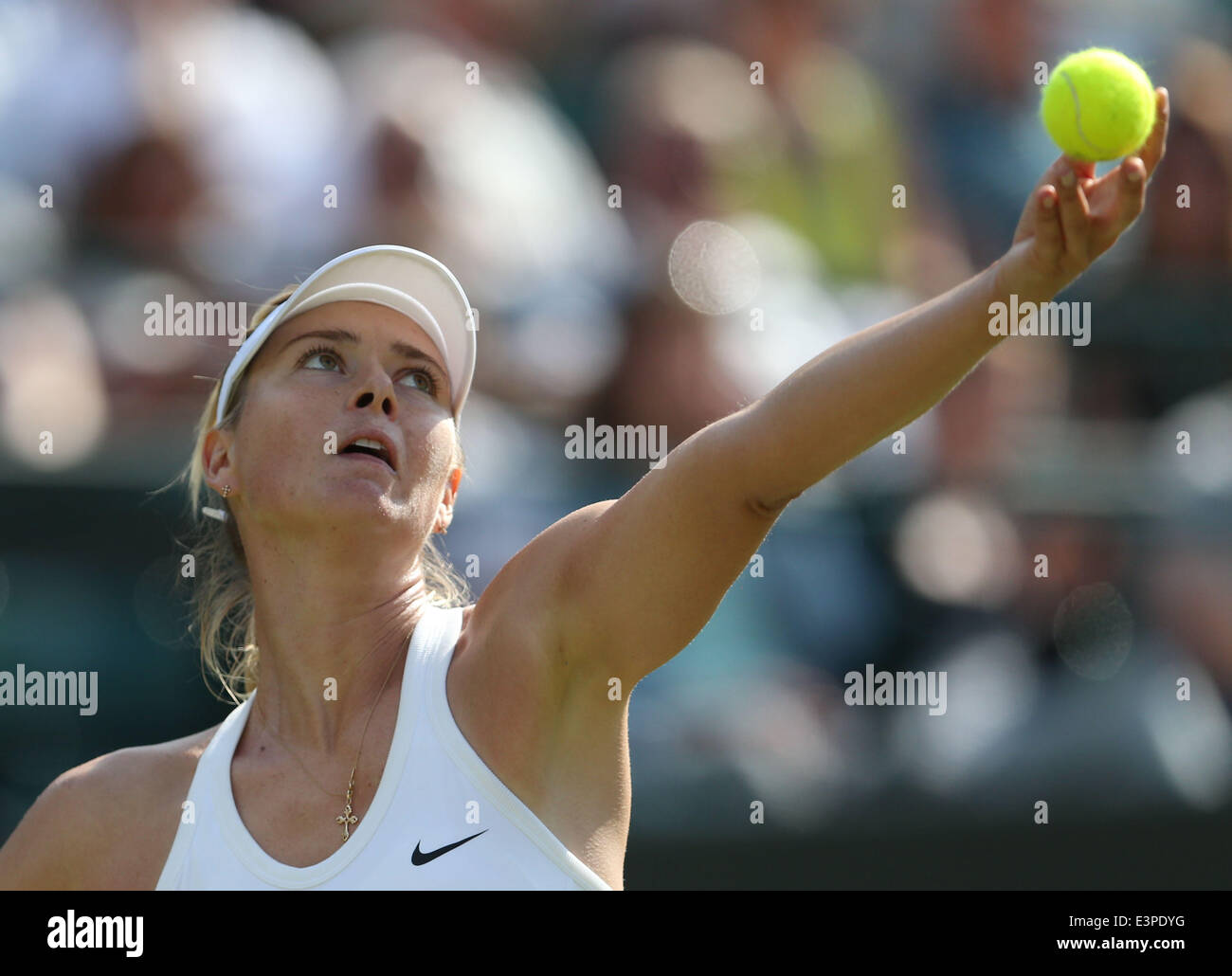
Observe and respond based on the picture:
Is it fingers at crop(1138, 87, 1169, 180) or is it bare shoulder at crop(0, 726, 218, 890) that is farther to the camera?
bare shoulder at crop(0, 726, 218, 890)

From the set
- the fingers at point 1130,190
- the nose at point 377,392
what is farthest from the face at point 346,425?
the fingers at point 1130,190

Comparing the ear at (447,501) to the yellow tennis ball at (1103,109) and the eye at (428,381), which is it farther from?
the yellow tennis ball at (1103,109)

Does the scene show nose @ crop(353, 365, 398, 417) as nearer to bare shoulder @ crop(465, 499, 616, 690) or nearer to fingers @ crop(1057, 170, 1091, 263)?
bare shoulder @ crop(465, 499, 616, 690)

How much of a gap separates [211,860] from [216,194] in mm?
1979

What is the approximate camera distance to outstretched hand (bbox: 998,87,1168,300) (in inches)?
57.7

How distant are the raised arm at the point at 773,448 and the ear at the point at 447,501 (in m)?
0.34

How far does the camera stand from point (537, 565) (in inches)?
75.0

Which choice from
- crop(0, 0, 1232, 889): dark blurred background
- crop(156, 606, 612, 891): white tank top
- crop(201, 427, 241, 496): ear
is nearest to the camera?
crop(156, 606, 612, 891): white tank top

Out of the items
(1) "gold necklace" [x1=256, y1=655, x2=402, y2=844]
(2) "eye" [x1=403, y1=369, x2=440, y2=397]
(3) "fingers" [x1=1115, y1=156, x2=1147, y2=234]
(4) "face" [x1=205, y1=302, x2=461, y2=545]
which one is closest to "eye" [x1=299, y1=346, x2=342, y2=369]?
(4) "face" [x1=205, y1=302, x2=461, y2=545]

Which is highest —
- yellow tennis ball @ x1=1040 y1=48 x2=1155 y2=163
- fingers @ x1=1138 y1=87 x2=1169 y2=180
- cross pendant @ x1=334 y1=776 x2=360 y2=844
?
yellow tennis ball @ x1=1040 y1=48 x2=1155 y2=163

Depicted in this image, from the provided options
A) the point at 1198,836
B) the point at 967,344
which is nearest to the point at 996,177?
the point at 1198,836

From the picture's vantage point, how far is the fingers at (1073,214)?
147 cm

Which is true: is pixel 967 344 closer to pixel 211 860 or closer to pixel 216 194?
pixel 211 860
